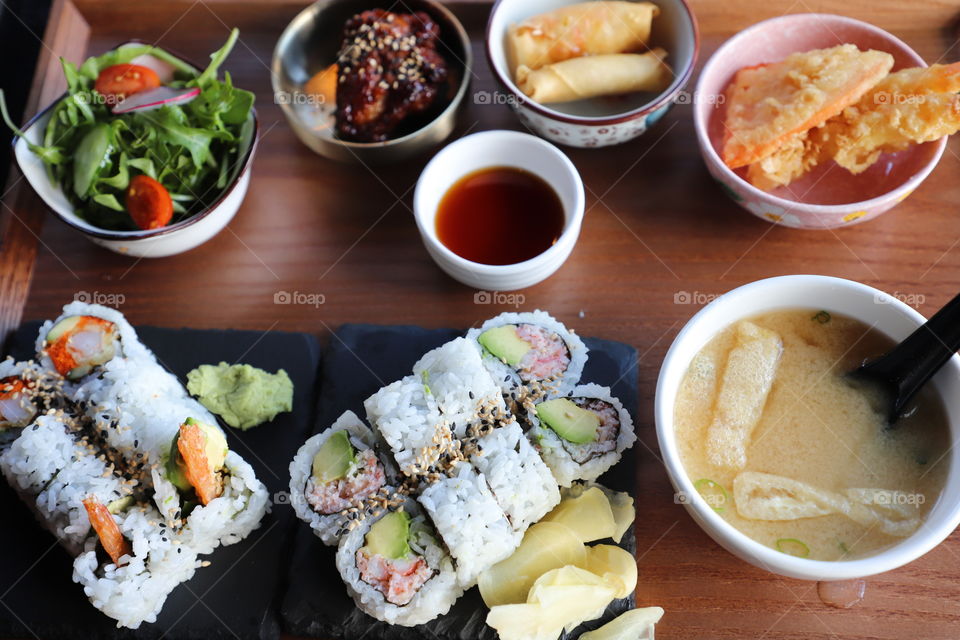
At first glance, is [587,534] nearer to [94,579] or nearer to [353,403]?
[353,403]

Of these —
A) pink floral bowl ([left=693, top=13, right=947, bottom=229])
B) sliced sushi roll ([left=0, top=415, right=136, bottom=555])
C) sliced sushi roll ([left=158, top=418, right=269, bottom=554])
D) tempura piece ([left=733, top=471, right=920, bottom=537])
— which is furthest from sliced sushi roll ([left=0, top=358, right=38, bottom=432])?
pink floral bowl ([left=693, top=13, right=947, bottom=229])

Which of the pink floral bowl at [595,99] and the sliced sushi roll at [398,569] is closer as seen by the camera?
the sliced sushi roll at [398,569]

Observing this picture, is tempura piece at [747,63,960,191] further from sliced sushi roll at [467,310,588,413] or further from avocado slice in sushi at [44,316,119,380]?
avocado slice in sushi at [44,316,119,380]

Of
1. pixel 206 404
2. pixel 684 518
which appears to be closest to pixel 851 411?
pixel 684 518

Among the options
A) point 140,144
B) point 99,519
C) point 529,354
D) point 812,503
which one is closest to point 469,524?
point 529,354

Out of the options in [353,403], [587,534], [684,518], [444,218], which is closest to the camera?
[587,534]

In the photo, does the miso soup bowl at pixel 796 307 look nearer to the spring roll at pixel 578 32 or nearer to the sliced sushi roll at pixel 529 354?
the sliced sushi roll at pixel 529 354

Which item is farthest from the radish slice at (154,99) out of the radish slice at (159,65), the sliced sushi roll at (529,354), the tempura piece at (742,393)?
the tempura piece at (742,393)
